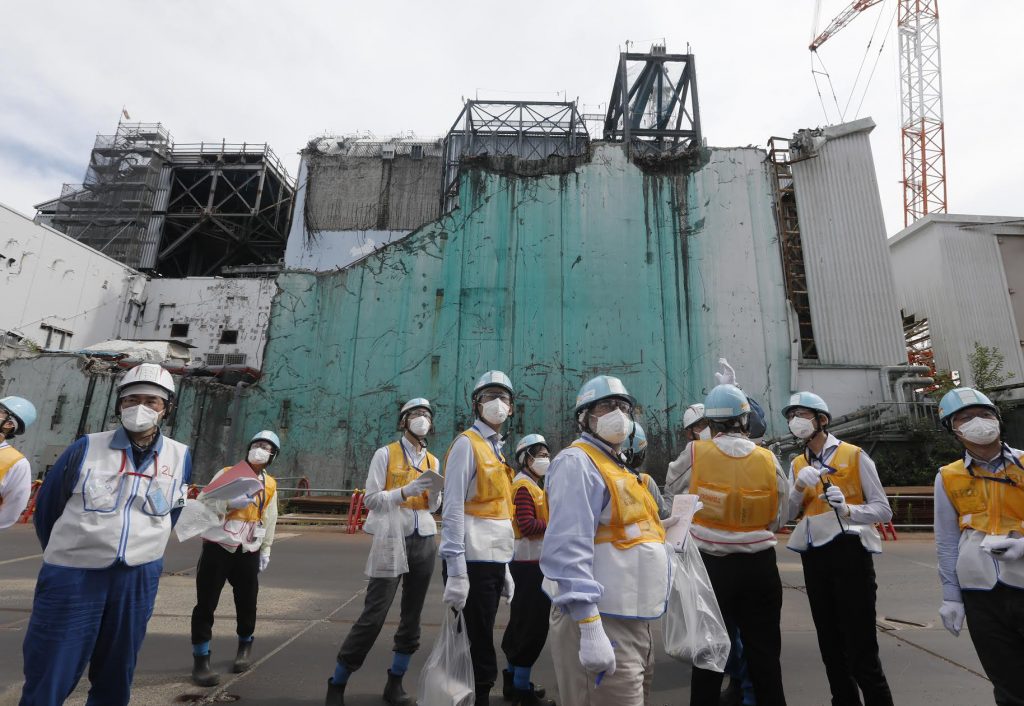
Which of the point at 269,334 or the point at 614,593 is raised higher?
the point at 269,334

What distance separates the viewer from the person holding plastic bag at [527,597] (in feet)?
12.0

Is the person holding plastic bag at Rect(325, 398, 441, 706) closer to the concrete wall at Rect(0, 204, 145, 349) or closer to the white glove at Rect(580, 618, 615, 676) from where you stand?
the white glove at Rect(580, 618, 615, 676)

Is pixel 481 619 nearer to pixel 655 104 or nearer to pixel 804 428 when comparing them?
pixel 804 428

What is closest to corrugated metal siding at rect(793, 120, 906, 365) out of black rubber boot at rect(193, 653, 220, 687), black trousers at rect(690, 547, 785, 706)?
black trousers at rect(690, 547, 785, 706)

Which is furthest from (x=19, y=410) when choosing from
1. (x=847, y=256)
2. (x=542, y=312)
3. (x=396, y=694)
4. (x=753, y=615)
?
(x=847, y=256)

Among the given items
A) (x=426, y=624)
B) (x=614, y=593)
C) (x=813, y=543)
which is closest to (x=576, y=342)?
(x=426, y=624)

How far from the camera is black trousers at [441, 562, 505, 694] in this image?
335 cm

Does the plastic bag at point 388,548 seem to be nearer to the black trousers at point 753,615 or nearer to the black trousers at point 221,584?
the black trousers at point 221,584

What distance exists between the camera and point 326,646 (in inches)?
181

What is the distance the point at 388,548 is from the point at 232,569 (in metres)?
1.39

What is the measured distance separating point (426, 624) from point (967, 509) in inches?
186

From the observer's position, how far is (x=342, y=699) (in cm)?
339

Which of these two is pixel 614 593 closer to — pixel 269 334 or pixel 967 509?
pixel 967 509

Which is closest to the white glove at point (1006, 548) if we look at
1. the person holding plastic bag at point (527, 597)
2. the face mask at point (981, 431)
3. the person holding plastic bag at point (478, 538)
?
the face mask at point (981, 431)
